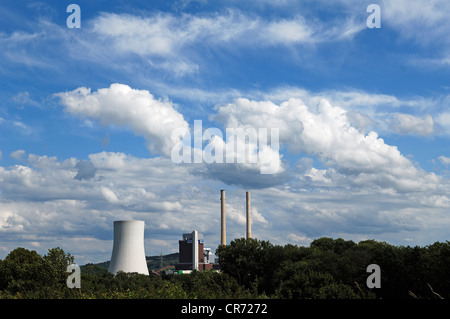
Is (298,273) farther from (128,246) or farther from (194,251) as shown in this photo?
(194,251)

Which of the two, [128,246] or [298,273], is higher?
[128,246]

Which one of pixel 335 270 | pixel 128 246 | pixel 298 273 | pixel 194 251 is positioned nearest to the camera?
pixel 298 273

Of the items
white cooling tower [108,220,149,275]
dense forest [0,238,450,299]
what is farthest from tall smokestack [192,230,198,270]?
dense forest [0,238,450,299]

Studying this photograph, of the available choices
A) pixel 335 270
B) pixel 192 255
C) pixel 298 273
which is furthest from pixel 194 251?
pixel 298 273

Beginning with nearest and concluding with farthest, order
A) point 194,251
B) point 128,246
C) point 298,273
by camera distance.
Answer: point 298,273 < point 128,246 < point 194,251

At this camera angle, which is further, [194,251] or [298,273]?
[194,251]

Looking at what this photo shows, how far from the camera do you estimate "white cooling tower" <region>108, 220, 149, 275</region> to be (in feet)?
272

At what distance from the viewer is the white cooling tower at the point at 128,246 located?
8300 centimetres

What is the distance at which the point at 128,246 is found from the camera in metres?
83.7

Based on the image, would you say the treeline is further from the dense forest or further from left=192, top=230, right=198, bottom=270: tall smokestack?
left=192, top=230, right=198, bottom=270: tall smokestack

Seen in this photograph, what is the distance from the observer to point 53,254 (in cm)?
6531
